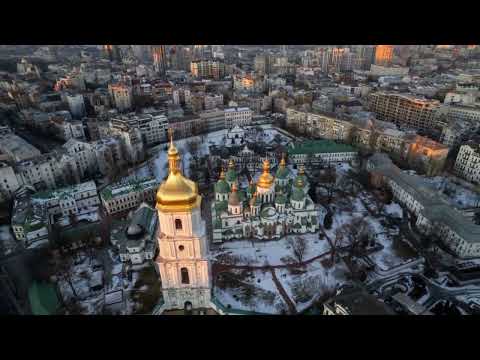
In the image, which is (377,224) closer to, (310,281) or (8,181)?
(310,281)

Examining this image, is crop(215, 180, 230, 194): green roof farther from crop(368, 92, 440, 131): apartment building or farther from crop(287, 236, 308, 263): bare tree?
crop(368, 92, 440, 131): apartment building

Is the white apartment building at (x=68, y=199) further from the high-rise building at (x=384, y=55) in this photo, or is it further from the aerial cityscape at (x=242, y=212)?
the high-rise building at (x=384, y=55)

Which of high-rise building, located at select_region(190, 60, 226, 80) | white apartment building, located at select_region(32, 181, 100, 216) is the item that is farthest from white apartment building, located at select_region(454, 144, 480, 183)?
high-rise building, located at select_region(190, 60, 226, 80)

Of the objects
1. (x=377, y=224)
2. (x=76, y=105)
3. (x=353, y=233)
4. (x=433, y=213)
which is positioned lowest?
(x=377, y=224)

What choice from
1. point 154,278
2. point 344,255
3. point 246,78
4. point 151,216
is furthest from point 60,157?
point 246,78

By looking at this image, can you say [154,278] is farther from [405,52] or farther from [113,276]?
[405,52]

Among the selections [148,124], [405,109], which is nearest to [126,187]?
[148,124]
